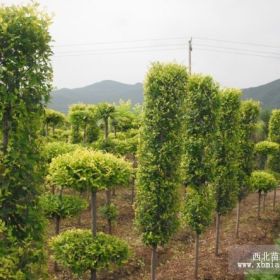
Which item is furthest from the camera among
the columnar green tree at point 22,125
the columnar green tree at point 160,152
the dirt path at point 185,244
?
the dirt path at point 185,244

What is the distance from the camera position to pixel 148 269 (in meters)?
16.9

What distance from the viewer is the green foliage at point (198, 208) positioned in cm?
1584

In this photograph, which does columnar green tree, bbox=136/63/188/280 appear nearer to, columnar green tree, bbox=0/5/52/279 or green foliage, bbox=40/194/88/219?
green foliage, bbox=40/194/88/219

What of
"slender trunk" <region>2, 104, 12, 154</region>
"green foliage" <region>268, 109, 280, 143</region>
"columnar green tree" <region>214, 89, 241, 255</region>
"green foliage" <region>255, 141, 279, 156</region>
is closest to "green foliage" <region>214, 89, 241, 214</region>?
"columnar green tree" <region>214, 89, 241, 255</region>

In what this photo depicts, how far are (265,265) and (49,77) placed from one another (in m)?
10.5

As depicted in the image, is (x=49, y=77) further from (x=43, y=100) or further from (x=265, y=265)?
(x=265, y=265)

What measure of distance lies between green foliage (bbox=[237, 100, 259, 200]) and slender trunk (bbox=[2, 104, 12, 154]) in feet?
46.9

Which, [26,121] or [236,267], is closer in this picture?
[26,121]

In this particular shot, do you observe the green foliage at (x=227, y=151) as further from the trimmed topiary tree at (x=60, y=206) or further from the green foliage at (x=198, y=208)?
the trimmed topiary tree at (x=60, y=206)

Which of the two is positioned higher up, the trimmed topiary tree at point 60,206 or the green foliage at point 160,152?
the green foliage at point 160,152

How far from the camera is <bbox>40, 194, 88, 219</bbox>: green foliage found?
14.9m

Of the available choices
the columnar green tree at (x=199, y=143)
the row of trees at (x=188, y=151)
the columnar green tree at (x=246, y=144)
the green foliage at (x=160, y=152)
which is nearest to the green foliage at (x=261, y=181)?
the row of trees at (x=188, y=151)

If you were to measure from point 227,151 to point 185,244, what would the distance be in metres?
5.30

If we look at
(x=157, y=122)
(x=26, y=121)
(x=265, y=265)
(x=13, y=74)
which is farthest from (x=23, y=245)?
(x=265, y=265)
